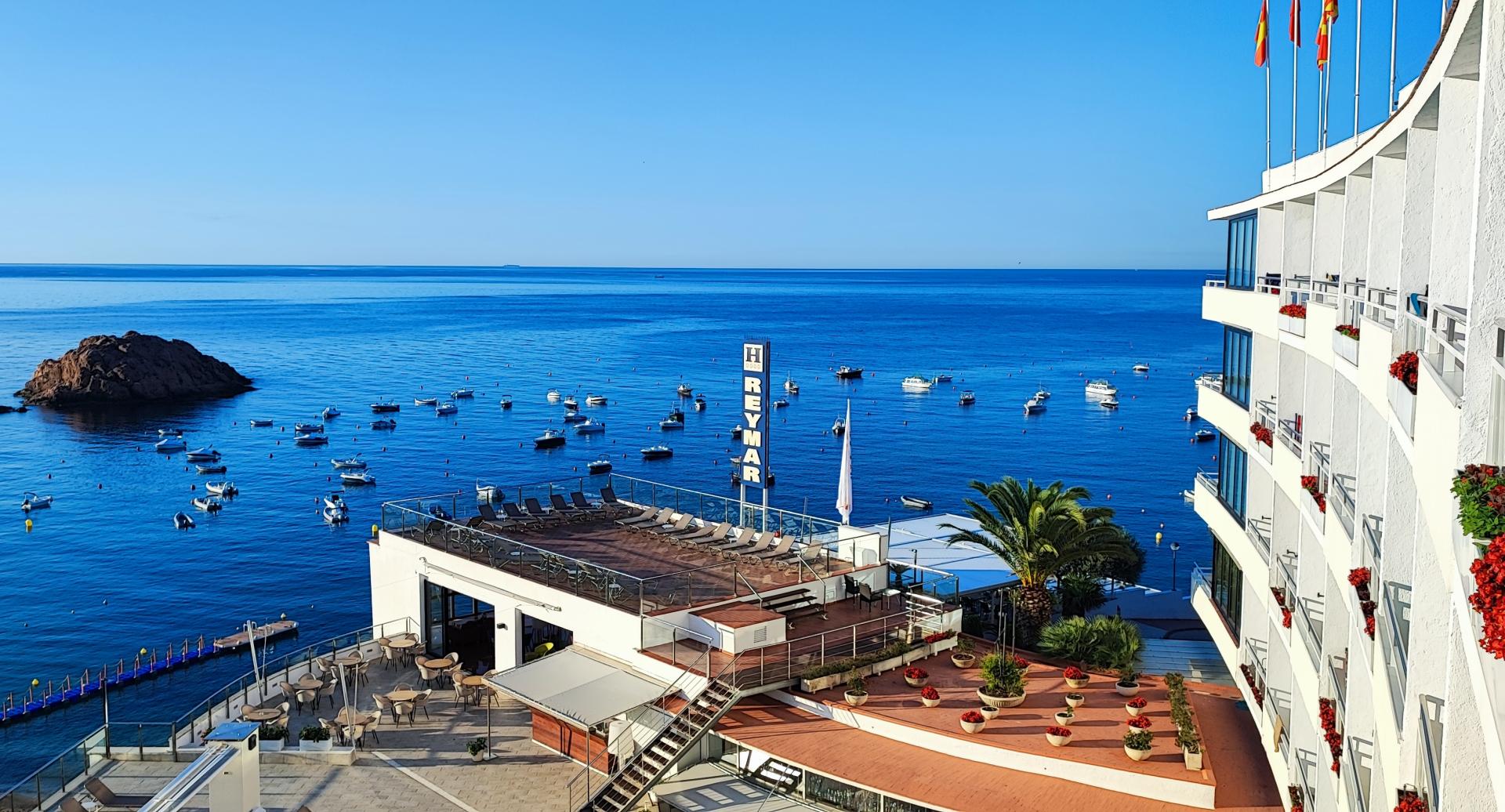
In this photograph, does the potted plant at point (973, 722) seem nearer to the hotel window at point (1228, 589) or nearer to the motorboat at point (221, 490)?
the hotel window at point (1228, 589)

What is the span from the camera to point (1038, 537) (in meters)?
34.8

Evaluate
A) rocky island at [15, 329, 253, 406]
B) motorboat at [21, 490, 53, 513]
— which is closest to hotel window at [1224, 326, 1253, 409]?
motorboat at [21, 490, 53, 513]

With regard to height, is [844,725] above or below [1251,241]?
below

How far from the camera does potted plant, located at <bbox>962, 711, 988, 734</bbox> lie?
2417cm

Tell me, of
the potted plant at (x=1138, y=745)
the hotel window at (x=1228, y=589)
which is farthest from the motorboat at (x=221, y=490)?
the potted plant at (x=1138, y=745)

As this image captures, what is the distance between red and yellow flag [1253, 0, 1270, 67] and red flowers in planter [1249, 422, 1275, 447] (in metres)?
10.3

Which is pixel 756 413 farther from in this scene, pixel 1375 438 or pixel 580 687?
pixel 1375 438

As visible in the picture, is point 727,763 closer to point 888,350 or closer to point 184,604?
point 184,604

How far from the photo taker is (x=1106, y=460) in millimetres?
92188

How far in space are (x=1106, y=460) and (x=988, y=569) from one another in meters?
54.2

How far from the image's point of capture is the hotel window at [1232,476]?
24922 millimetres

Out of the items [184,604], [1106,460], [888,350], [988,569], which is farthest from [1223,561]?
[888,350]

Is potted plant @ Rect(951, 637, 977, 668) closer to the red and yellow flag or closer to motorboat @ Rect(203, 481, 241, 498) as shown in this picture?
the red and yellow flag

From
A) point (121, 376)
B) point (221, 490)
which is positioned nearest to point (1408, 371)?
point (221, 490)
